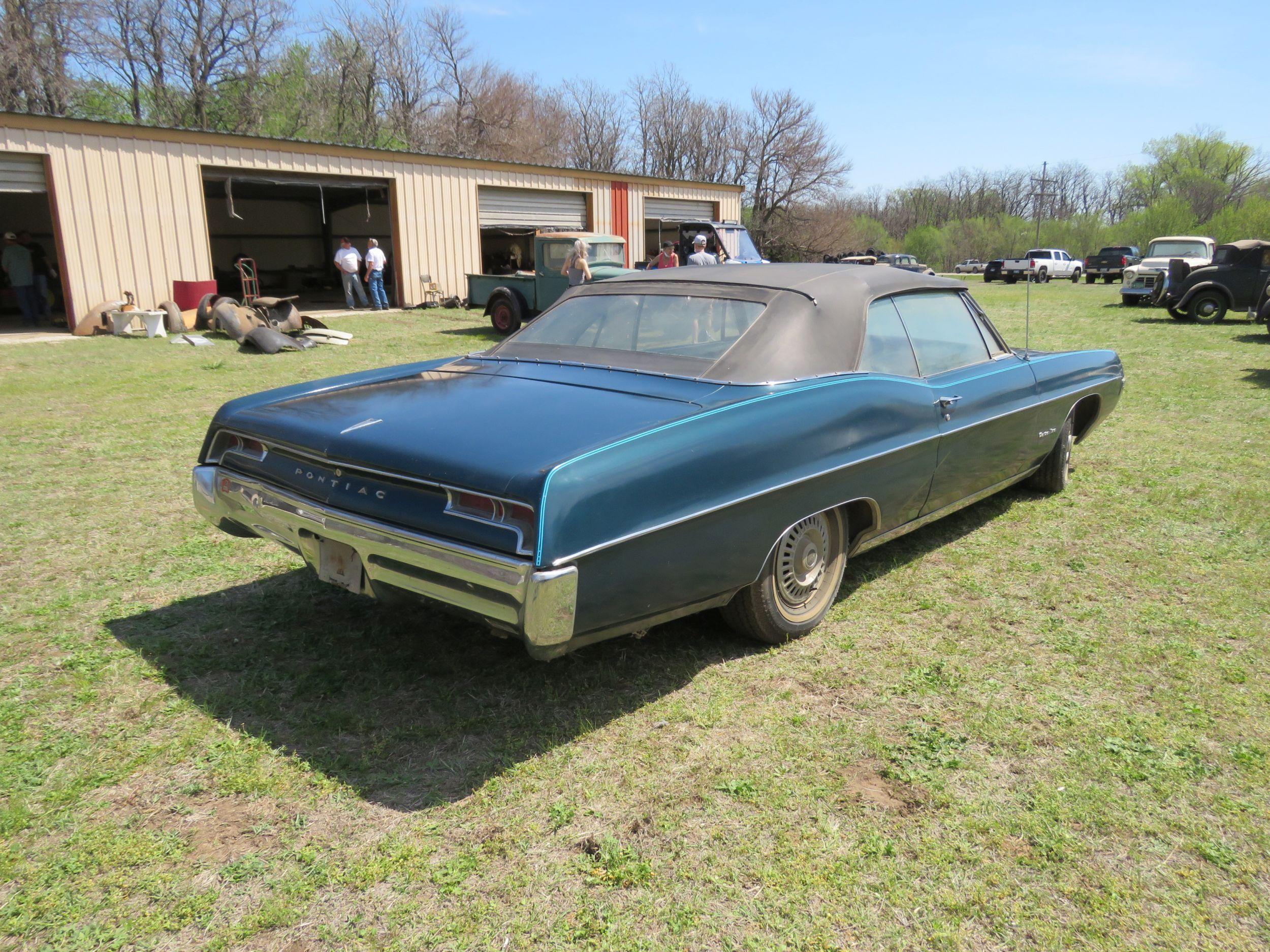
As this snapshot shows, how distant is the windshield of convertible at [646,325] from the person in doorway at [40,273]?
51.5 ft

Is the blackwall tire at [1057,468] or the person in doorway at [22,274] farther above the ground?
the person in doorway at [22,274]

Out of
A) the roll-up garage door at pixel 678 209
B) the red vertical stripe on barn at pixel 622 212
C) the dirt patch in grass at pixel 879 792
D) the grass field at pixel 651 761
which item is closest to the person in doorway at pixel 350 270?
the red vertical stripe on barn at pixel 622 212

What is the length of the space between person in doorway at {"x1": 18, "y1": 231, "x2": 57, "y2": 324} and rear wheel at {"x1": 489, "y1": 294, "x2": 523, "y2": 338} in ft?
27.0

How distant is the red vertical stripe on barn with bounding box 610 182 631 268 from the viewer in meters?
23.0

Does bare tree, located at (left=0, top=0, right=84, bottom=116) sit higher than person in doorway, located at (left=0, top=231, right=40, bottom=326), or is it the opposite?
bare tree, located at (left=0, top=0, right=84, bottom=116)

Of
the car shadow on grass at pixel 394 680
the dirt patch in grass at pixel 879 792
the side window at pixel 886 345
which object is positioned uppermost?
the side window at pixel 886 345

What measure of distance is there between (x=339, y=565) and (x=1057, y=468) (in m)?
4.15

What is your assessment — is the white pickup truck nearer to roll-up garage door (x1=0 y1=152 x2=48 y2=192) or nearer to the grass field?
roll-up garage door (x1=0 y1=152 x2=48 y2=192)

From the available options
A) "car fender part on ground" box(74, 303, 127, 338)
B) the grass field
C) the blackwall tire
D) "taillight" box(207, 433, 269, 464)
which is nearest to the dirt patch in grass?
the grass field

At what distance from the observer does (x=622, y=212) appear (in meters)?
23.2

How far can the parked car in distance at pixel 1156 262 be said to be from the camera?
69.0 ft

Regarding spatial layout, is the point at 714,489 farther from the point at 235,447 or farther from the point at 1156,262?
the point at 1156,262

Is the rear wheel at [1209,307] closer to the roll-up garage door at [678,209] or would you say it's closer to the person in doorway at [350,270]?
the roll-up garage door at [678,209]

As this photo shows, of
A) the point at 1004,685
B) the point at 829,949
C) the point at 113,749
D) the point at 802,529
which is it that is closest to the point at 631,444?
the point at 802,529
